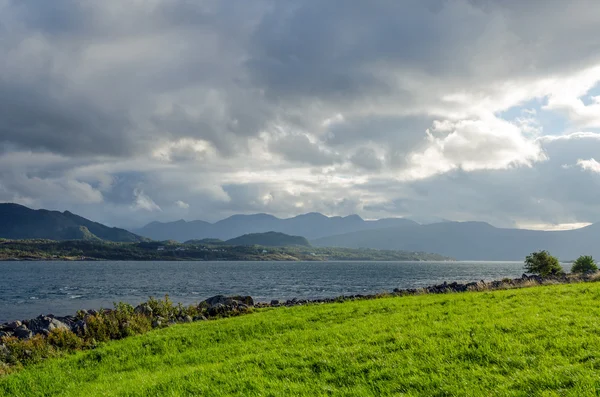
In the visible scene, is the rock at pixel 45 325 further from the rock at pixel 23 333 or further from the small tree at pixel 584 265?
the small tree at pixel 584 265

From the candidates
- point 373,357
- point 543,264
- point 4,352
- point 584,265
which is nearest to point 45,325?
point 4,352

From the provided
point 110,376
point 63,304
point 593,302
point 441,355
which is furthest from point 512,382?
point 63,304

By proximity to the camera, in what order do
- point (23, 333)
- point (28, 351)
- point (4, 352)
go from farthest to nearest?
point (23, 333), point (4, 352), point (28, 351)

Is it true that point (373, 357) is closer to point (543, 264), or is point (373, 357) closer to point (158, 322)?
point (158, 322)

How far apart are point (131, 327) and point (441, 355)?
22495 millimetres

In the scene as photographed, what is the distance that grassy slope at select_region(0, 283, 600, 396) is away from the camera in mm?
10609

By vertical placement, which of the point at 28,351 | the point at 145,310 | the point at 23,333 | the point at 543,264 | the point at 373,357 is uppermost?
the point at 543,264

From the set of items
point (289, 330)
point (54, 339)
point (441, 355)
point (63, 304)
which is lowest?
point (63, 304)

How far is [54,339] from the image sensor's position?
25.5 meters

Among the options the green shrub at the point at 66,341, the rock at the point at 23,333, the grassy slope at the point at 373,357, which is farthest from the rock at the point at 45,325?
the grassy slope at the point at 373,357

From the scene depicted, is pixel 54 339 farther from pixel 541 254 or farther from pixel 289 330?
pixel 541 254

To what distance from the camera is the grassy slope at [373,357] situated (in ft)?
34.8

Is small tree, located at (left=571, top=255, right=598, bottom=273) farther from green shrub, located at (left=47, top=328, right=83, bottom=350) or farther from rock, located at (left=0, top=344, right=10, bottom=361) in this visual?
rock, located at (left=0, top=344, right=10, bottom=361)

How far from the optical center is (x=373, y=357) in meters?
13.4
